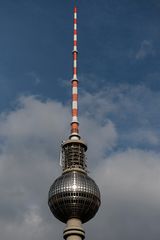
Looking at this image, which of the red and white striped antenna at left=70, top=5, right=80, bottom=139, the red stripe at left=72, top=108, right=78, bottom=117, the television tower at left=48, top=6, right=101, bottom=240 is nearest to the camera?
the television tower at left=48, top=6, right=101, bottom=240

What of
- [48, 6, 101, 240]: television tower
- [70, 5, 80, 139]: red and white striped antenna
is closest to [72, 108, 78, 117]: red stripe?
[70, 5, 80, 139]: red and white striped antenna

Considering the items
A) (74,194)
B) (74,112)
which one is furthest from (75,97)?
(74,194)

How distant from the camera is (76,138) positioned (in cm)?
15638

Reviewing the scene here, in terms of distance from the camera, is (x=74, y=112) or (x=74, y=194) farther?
(x=74, y=112)

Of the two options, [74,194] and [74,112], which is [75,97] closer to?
[74,112]

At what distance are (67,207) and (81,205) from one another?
3695 millimetres

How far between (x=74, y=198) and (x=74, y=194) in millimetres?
1037

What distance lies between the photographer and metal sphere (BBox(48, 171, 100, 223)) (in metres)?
147

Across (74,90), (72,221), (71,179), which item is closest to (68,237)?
(72,221)

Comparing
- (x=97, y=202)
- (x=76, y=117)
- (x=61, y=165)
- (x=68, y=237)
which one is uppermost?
(x=76, y=117)

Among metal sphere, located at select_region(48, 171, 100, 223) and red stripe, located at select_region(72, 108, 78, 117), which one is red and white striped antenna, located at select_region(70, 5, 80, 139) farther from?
metal sphere, located at select_region(48, 171, 100, 223)

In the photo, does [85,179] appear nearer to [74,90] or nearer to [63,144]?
[63,144]

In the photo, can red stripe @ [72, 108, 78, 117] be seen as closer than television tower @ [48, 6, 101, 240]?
No

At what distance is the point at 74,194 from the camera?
482ft
